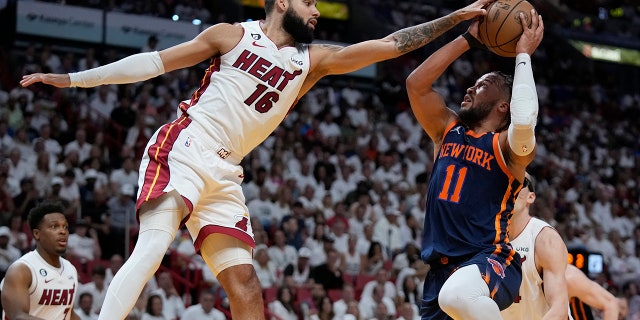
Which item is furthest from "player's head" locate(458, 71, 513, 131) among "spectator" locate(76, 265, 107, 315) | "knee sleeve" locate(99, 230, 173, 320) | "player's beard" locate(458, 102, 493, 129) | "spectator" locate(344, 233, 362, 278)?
"spectator" locate(344, 233, 362, 278)

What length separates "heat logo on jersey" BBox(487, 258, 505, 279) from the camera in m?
5.08

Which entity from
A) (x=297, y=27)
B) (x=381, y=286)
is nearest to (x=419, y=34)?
(x=297, y=27)

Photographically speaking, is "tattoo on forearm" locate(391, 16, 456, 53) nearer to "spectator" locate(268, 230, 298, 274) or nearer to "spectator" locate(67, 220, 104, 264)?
"spectator" locate(67, 220, 104, 264)

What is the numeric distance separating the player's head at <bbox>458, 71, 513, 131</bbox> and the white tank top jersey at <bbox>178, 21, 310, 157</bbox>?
1.03 m

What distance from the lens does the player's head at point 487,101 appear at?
5520 mm

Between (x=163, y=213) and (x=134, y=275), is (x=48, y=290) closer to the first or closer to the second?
(x=163, y=213)

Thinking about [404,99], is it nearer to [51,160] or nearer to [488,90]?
[51,160]

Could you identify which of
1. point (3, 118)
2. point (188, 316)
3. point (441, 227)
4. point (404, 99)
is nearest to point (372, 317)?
point (188, 316)

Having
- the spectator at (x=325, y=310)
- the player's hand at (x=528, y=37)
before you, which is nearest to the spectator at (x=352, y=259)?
the spectator at (x=325, y=310)

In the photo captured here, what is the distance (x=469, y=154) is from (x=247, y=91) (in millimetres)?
1347

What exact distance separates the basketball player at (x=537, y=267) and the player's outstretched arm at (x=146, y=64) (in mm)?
2364

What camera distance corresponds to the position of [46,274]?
702 cm

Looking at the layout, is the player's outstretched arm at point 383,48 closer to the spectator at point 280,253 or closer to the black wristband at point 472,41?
the black wristband at point 472,41

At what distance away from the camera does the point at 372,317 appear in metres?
12.7
